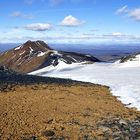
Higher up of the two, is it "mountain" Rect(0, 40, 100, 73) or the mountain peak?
the mountain peak

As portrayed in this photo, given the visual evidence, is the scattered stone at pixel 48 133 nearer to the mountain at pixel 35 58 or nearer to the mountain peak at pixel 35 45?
the mountain at pixel 35 58

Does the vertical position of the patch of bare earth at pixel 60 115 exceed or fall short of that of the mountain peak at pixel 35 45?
it falls short

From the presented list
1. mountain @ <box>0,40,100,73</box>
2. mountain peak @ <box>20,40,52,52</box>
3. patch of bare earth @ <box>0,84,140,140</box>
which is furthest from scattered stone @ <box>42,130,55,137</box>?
mountain peak @ <box>20,40,52,52</box>

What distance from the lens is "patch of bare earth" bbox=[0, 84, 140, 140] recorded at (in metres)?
20.7

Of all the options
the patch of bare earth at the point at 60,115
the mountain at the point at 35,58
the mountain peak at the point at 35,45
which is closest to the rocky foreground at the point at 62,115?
the patch of bare earth at the point at 60,115

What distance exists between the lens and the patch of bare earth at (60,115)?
20.7 metres

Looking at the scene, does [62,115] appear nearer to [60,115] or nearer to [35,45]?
[60,115]

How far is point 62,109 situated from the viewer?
2597 cm

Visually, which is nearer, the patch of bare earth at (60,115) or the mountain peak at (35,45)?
the patch of bare earth at (60,115)

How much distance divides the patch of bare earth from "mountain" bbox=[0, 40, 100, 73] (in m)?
67.1

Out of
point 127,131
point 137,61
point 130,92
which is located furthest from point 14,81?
point 137,61

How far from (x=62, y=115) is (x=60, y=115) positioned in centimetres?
14

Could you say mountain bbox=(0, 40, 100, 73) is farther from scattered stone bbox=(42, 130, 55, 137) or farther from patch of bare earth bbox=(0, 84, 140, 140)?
scattered stone bbox=(42, 130, 55, 137)

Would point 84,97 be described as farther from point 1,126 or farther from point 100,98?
point 1,126
